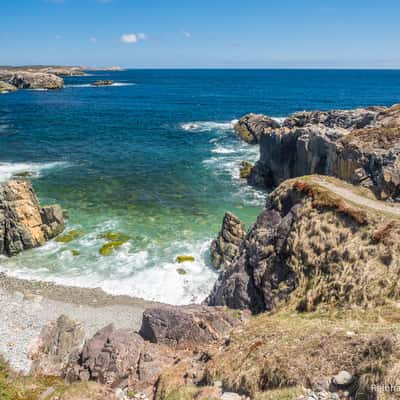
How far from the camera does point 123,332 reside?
20.5 metres

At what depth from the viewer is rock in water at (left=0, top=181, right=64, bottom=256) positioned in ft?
118

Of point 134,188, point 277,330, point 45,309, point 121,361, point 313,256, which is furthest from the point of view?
point 134,188

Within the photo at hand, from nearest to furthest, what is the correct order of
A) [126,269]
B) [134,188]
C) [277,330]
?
[277,330]
[126,269]
[134,188]

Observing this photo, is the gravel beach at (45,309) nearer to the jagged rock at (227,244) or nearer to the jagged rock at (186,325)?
the jagged rock at (186,325)

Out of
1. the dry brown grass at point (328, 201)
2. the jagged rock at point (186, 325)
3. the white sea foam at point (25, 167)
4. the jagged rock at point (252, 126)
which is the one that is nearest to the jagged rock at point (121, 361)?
the jagged rock at point (186, 325)

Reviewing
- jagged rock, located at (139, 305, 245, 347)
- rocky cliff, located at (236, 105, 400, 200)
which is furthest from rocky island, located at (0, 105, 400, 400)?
rocky cliff, located at (236, 105, 400, 200)

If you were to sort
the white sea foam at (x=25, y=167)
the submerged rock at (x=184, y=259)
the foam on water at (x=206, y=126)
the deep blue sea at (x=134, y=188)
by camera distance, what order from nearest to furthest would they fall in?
the deep blue sea at (x=134, y=188), the submerged rock at (x=184, y=259), the white sea foam at (x=25, y=167), the foam on water at (x=206, y=126)

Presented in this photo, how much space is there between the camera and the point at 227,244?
3406 centimetres

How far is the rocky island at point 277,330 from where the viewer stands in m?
13.2

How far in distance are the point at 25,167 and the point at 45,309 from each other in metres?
42.7

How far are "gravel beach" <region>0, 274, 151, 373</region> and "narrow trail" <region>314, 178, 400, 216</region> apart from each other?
1656 cm

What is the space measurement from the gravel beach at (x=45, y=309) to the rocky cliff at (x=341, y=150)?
76.2ft

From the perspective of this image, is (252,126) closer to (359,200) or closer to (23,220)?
(23,220)

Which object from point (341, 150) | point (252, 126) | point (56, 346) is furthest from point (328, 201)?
point (252, 126)
